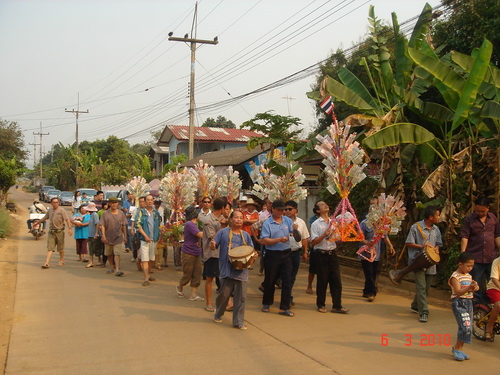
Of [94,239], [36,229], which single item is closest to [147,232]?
[94,239]

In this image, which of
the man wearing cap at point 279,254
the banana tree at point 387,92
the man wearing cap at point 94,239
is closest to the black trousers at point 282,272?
the man wearing cap at point 279,254

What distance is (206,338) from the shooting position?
21.8ft

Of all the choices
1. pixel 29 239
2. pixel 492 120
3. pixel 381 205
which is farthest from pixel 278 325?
pixel 29 239

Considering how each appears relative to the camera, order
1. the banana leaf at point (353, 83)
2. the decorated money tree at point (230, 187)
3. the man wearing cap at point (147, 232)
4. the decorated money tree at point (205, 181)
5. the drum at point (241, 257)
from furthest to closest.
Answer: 1. the decorated money tree at point (230, 187)
2. the decorated money tree at point (205, 181)
3. the banana leaf at point (353, 83)
4. the man wearing cap at point (147, 232)
5. the drum at point (241, 257)

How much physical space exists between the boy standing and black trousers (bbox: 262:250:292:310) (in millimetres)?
2764

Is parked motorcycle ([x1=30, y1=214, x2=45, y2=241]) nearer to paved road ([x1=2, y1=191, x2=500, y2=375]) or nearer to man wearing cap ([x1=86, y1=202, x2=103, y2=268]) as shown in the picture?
man wearing cap ([x1=86, y1=202, x2=103, y2=268])

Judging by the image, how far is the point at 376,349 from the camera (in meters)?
6.23

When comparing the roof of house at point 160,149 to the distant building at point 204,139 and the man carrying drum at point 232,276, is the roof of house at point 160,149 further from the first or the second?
the man carrying drum at point 232,276

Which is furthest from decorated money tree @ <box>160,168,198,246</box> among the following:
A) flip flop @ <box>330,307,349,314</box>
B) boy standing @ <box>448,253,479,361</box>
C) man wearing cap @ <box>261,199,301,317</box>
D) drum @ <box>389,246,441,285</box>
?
boy standing @ <box>448,253,479,361</box>

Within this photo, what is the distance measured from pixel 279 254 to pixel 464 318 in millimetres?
3090

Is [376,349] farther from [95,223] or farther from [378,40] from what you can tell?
[95,223]

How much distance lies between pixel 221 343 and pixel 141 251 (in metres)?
4.46

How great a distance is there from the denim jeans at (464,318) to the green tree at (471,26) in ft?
29.0

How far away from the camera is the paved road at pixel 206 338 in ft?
18.4
